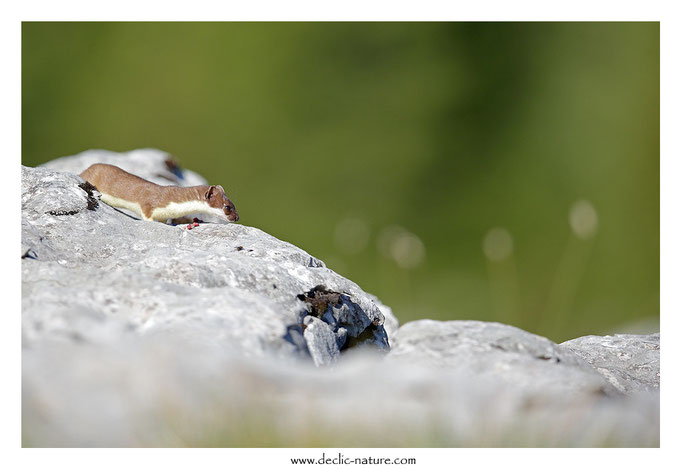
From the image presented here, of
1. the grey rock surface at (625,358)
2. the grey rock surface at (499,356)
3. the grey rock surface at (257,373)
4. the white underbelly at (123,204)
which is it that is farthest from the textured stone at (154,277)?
the grey rock surface at (625,358)

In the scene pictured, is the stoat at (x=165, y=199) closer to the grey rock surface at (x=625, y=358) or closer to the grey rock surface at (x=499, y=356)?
the grey rock surface at (x=499, y=356)

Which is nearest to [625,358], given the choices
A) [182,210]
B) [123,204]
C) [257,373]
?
[257,373]

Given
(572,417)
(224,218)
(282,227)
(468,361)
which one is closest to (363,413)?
(468,361)

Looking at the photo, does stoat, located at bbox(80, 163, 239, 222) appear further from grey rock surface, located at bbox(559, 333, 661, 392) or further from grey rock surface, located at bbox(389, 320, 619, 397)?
grey rock surface, located at bbox(559, 333, 661, 392)

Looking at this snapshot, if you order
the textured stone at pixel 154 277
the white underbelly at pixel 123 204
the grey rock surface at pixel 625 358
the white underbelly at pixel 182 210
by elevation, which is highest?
the white underbelly at pixel 123 204
